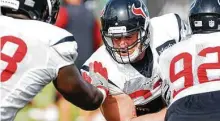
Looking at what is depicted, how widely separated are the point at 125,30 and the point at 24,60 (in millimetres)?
1063

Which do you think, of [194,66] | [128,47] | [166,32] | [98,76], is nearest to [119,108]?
[98,76]

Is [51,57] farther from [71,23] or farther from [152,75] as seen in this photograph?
[71,23]

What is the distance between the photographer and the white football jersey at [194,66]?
3.57 metres

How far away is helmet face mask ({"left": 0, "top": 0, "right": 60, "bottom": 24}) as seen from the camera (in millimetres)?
3428

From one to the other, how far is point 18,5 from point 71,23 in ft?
10.7

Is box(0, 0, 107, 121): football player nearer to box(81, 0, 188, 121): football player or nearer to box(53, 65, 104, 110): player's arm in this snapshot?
box(53, 65, 104, 110): player's arm

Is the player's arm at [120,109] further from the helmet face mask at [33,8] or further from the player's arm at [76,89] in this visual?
the helmet face mask at [33,8]

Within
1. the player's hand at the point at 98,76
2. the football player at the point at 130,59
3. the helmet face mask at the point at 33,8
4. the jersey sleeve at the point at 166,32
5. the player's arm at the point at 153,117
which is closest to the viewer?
the helmet face mask at the point at 33,8

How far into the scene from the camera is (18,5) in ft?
11.2

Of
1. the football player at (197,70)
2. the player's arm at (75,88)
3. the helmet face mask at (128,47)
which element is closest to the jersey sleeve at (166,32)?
the helmet face mask at (128,47)

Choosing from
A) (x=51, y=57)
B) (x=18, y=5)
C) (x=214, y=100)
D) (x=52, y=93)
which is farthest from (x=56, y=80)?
(x=52, y=93)

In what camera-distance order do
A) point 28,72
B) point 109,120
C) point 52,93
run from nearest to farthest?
1. point 28,72
2. point 109,120
3. point 52,93

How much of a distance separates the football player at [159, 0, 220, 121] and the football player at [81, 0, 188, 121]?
47 cm

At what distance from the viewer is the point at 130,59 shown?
169 inches
